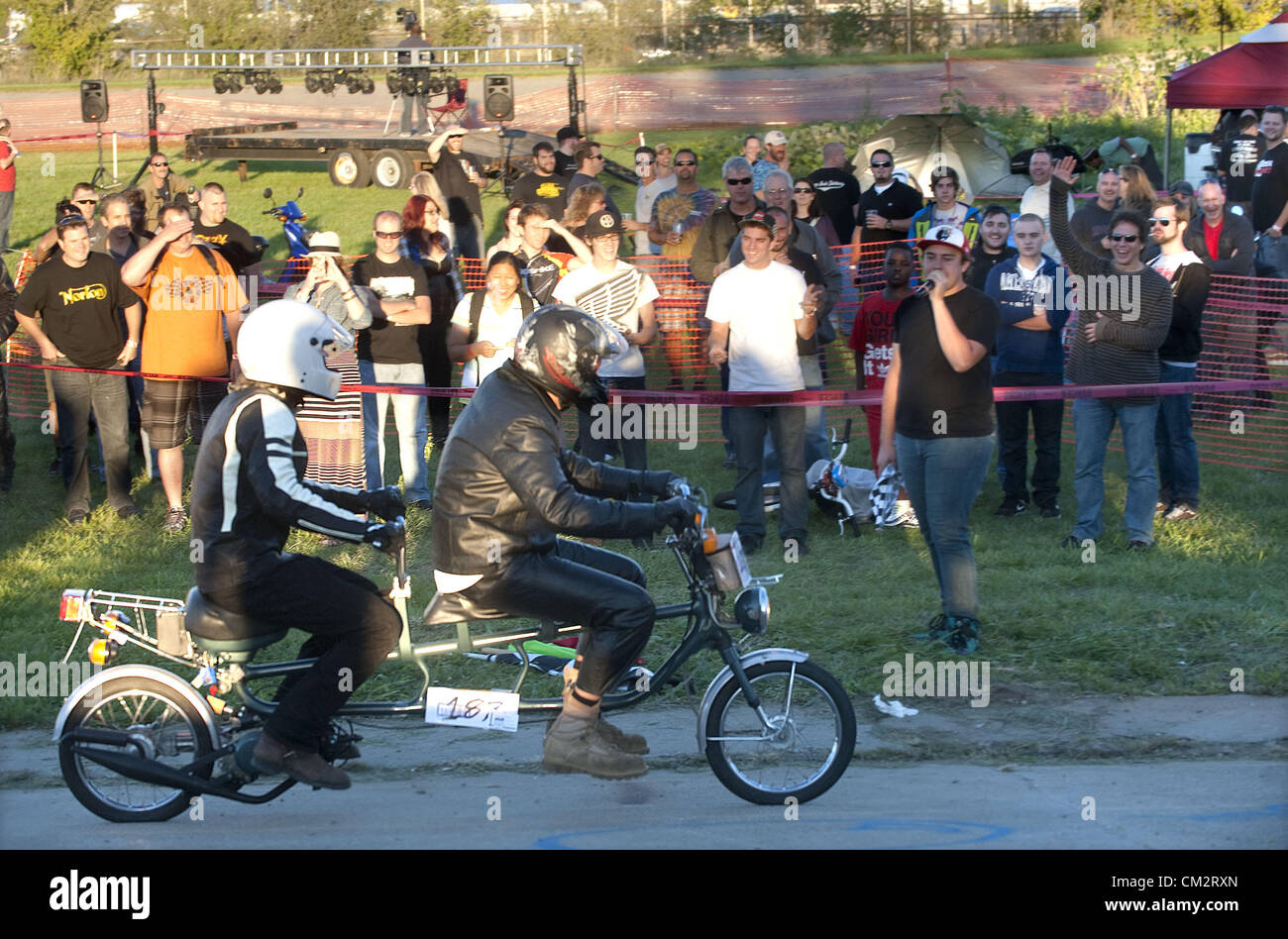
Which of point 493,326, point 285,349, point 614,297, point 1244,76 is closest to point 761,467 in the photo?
point 614,297

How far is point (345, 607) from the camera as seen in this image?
5.15 m

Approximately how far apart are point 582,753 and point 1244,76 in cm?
1377

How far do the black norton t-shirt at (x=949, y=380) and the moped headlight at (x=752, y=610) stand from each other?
2.03 metres

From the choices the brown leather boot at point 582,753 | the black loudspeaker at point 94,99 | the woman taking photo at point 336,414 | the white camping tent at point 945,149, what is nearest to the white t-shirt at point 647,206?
the white camping tent at point 945,149

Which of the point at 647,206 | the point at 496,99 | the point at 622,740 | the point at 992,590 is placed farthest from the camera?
the point at 496,99

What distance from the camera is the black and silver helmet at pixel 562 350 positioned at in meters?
5.19

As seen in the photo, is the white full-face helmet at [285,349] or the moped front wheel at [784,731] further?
the moped front wheel at [784,731]

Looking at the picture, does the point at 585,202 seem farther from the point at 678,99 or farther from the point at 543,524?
the point at 678,99

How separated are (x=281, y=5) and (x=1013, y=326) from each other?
27.4 m

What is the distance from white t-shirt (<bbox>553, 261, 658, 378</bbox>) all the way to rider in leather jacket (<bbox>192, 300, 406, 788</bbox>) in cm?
405

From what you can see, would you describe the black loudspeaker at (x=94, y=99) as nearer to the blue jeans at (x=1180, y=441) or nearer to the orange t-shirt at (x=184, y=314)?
the orange t-shirt at (x=184, y=314)

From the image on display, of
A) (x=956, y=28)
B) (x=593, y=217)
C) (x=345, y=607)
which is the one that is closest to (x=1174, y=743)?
(x=345, y=607)

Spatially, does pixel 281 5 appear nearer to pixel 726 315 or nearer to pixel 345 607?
pixel 726 315

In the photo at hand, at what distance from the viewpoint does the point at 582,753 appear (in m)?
5.30
